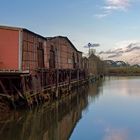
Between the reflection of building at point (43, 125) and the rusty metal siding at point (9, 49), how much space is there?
13.9ft

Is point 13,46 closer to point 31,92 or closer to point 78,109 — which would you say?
point 31,92

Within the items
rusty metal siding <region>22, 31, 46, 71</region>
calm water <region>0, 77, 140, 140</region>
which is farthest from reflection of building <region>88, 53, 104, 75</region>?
calm water <region>0, 77, 140, 140</region>

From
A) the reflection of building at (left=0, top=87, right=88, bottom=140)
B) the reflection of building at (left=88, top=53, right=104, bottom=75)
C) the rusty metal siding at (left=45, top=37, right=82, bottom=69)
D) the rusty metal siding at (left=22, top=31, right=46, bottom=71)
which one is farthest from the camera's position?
the reflection of building at (left=88, top=53, right=104, bottom=75)

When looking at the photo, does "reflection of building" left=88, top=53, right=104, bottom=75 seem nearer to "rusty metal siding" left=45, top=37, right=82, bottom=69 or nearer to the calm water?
"rusty metal siding" left=45, top=37, right=82, bottom=69

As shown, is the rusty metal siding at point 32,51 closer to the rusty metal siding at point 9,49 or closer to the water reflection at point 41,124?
the rusty metal siding at point 9,49

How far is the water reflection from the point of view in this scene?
59.7 feet

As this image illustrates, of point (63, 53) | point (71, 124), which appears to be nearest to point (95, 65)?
point (63, 53)

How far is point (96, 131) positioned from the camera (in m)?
18.8

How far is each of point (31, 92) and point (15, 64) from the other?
8.53 ft

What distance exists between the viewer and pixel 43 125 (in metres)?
21.4

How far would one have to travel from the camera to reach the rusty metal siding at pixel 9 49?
2806 centimetres

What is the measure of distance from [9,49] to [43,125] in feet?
29.4

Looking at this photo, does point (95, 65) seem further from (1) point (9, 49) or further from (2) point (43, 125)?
(2) point (43, 125)

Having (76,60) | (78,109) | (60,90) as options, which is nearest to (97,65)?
(76,60)
